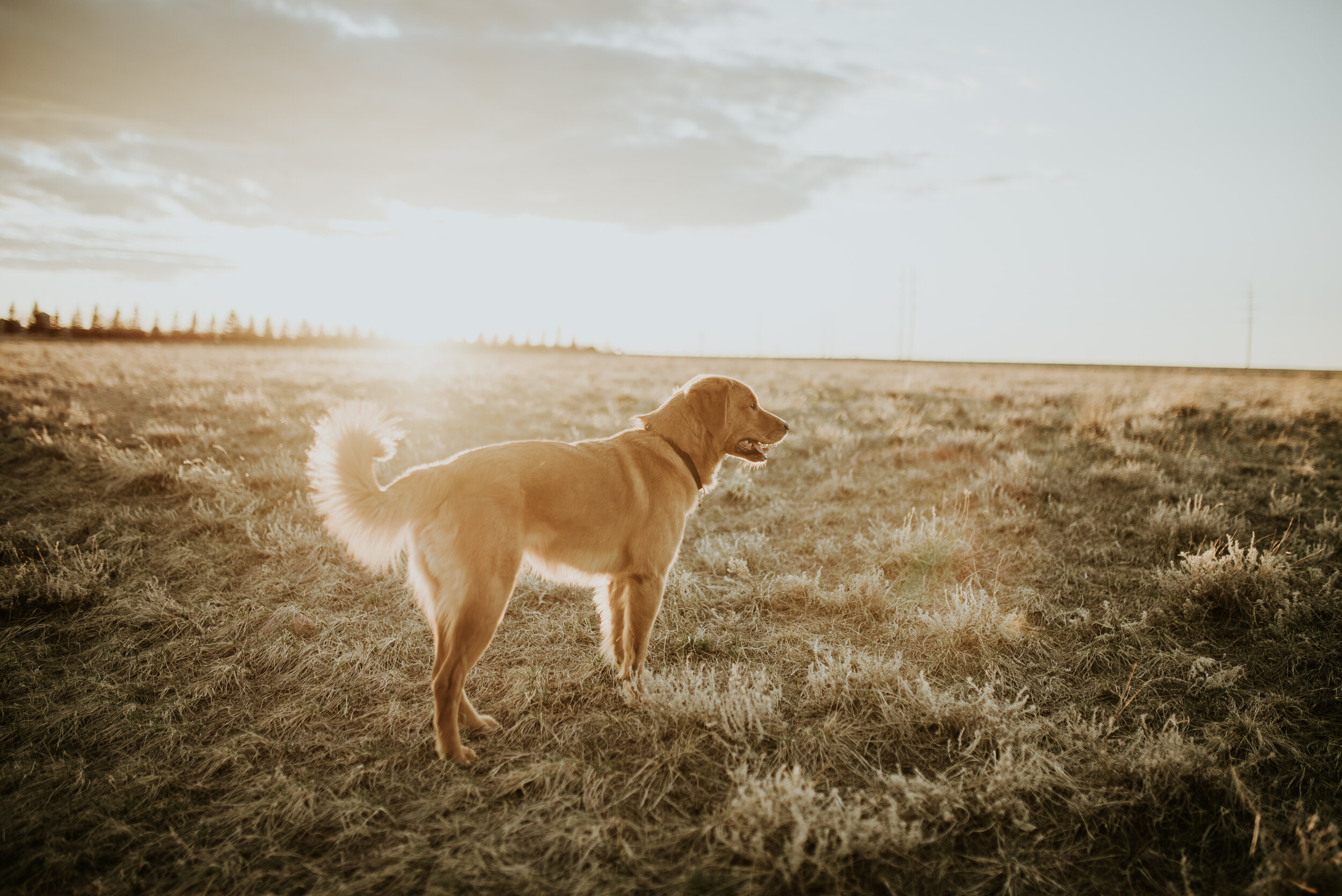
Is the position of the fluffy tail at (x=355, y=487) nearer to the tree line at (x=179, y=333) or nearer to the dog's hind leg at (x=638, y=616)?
the dog's hind leg at (x=638, y=616)

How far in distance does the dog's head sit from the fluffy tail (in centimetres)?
173

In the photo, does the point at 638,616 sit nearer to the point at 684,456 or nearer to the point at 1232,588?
the point at 684,456

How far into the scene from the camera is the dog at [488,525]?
291 cm

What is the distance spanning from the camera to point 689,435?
404 cm

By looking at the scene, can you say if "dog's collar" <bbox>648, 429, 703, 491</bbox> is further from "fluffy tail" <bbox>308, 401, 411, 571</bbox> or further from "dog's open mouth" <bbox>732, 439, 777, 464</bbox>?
"fluffy tail" <bbox>308, 401, 411, 571</bbox>

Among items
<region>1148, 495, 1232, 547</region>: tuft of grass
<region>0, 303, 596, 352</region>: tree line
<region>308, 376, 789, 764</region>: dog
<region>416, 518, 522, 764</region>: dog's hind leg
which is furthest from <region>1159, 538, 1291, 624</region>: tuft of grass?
<region>0, 303, 596, 352</region>: tree line

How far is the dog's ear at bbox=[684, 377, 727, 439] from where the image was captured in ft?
13.5

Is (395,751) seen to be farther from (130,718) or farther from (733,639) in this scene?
(733,639)

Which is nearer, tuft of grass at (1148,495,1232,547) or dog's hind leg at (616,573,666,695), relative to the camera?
dog's hind leg at (616,573,666,695)

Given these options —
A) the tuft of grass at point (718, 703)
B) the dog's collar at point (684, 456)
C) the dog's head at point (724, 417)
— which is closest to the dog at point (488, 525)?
the dog's collar at point (684, 456)

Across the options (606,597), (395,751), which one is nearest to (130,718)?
(395,751)

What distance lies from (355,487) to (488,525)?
735 mm

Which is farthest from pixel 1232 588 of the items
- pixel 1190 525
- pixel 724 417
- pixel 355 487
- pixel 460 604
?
pixel 355 487

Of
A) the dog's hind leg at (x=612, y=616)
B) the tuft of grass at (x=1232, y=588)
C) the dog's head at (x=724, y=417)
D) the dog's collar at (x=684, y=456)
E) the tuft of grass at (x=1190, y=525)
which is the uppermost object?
the dog's head at (x=724, y=417)
